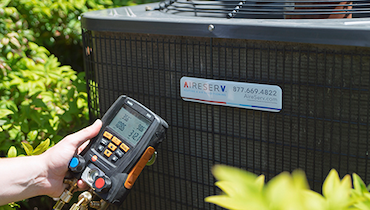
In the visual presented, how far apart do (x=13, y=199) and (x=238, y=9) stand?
117 cm

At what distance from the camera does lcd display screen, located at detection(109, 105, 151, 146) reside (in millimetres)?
1451

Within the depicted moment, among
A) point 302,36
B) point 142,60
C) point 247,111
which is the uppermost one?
point 302,36

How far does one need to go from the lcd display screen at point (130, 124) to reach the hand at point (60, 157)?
0.08 metres

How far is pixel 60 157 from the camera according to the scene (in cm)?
145

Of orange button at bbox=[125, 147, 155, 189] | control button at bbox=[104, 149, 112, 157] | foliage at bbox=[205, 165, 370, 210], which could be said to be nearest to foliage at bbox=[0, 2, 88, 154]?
control button at bbox=[104, 149, 112, 157]

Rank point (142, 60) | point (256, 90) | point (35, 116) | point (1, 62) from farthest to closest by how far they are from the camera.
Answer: point (1, 62) < point (35, 116) < point (142, 60) < point (256, 90)

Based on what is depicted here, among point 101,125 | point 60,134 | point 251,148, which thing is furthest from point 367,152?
point 60,134

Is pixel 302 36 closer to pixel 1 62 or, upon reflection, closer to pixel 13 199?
pixel 13 199

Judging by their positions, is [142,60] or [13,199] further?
[142,60]

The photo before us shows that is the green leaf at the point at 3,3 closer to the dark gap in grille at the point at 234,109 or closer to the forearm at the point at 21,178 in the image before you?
the dark gap in grille at the point at 234,109

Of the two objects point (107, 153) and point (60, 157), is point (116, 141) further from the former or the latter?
point (60, 157)

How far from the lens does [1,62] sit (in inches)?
93.4

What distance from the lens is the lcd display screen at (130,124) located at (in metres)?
1.45

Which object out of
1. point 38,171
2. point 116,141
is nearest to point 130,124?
point 116,141
